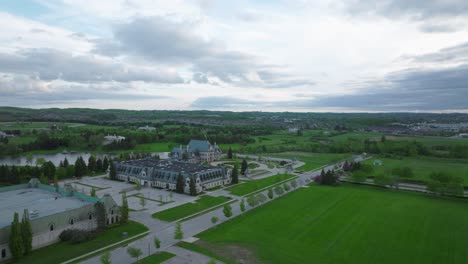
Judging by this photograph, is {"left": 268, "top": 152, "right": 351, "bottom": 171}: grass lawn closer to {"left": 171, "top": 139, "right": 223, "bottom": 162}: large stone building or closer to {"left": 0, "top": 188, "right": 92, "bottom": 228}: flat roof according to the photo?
{"left": 171, "top": 139, "right": 223, "bottom": 162}: large stone building

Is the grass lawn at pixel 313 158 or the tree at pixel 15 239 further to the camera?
the grass lawn at pixel 313 158

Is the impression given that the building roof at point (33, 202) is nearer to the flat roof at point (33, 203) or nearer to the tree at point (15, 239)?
the flat roof at point (33, 203)

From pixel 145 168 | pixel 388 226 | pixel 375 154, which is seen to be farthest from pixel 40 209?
pixel 375 154

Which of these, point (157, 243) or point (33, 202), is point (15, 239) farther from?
point (157, 243)

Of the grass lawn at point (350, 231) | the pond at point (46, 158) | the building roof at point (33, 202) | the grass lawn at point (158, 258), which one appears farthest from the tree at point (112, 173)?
the grass lawn at point (158, 258)

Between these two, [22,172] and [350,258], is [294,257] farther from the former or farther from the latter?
[22,172]

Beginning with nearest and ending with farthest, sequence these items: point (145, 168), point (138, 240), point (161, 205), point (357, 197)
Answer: point (138, 240), point (161, 205), point (357, 197), point (145, 168)
